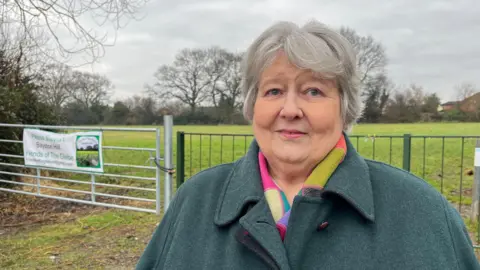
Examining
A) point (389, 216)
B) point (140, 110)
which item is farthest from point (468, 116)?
point (140, 110)

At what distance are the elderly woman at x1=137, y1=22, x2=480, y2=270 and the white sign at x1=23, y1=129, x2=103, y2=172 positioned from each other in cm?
463

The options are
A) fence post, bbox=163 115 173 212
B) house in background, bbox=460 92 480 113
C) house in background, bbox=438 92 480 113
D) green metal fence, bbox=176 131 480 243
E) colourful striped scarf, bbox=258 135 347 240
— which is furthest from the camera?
house in background, bbox=438 92 480 113

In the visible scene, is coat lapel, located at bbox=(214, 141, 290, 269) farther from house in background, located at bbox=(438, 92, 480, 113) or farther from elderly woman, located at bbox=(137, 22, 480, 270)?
house in background, located at bbox=(438, 92, 480, 113)

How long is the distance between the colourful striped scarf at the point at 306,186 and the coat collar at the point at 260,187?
2 centimetres

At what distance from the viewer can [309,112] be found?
1.21m

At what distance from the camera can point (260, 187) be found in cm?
127

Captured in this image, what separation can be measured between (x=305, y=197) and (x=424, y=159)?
4.82 metres

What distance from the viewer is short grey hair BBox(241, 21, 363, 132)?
3.87 ft

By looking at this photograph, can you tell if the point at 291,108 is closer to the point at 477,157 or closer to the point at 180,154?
the point at 477,157

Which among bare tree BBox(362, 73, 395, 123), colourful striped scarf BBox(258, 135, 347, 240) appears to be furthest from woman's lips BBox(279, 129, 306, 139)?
bare tree BBox(362, 73, 395, 123)

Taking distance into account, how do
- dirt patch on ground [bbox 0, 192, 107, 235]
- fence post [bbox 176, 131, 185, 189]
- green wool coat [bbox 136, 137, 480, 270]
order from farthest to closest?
dirt patch on ground [bbox 0, 192, 107, 235] < fence post [bbox 176, 131, 185, 189] < green wool coat [bbox 136, 137, 480, 270]

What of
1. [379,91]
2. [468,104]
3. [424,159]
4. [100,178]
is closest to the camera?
[424,159]

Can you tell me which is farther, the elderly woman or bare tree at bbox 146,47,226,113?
bare tree at bbox 146,47,226,113

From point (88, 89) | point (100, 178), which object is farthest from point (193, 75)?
point (100, 178)
